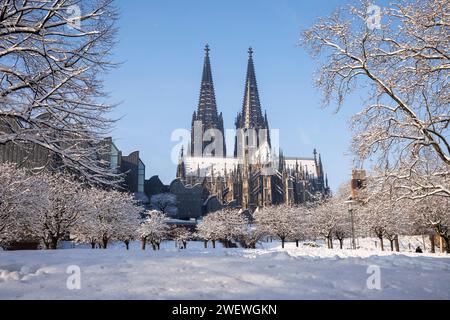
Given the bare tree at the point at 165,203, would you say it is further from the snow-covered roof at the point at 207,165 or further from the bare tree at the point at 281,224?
the snow-covered roof at the point at 207,165

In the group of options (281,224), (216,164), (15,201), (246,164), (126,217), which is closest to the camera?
(15,201)

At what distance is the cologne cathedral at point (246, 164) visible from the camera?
306 ft

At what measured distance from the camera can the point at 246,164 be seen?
9381 cm

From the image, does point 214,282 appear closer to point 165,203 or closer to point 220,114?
point 165,203

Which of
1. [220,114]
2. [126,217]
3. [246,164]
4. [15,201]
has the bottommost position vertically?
[126,217]

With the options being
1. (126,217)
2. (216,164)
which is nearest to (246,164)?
(216,164)

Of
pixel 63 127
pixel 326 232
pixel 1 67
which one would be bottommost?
pixel 326 232

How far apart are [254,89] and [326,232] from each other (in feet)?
281

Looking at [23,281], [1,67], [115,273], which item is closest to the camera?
[23,281]

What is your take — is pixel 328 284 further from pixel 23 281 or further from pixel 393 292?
pixel 23 281

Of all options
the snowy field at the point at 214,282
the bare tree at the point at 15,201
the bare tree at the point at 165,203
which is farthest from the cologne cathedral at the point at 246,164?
the snowy field at the point at 214,282
